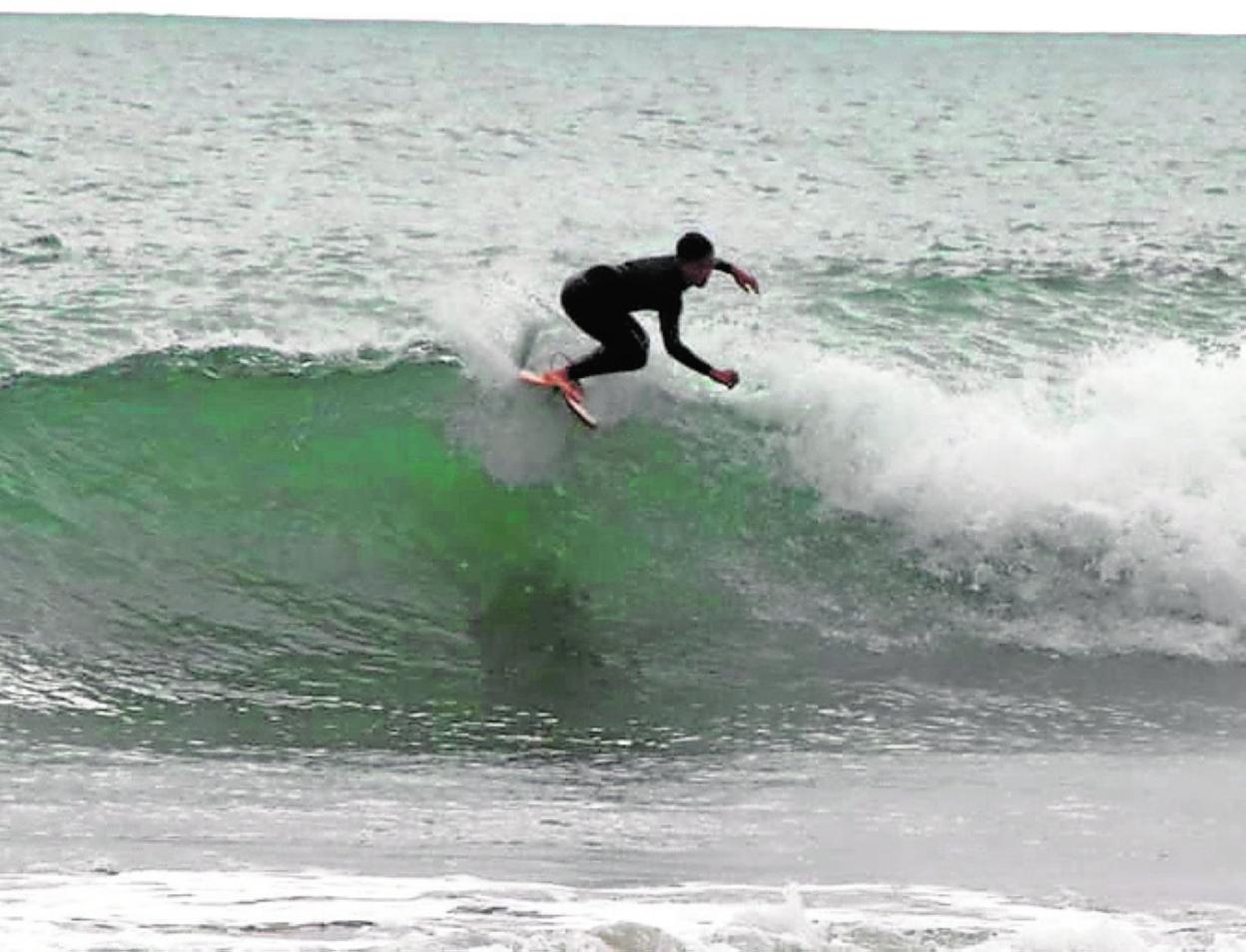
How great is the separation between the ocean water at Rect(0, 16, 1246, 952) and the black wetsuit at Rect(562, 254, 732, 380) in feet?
4.69

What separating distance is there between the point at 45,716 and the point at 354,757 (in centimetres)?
153

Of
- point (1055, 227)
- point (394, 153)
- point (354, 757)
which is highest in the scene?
point (394, 153)

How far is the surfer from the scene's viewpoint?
36.5ft

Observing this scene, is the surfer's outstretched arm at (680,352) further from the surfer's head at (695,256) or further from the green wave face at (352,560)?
the green wave face at (352,560)

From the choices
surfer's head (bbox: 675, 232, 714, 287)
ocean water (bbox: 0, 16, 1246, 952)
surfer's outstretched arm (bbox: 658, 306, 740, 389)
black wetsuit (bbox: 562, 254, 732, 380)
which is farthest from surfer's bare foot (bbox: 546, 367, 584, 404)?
surfer's head (bbox: 675, 232, 714, 287)

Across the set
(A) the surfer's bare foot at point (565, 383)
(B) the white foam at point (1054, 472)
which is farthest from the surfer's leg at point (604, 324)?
(B) the white foam at point (1054, 472)

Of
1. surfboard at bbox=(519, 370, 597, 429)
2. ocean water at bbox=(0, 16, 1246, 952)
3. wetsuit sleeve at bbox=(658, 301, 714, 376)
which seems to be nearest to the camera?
ocean water at bbox=(0, 16, 1246, 952)

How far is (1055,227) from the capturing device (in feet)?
102

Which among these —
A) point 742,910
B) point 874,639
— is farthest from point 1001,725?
point 742,910

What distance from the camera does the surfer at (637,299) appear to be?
11.1 m

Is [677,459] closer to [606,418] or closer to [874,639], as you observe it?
[606,418]

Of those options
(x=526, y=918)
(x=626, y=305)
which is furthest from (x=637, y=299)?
(x=526, y=918)

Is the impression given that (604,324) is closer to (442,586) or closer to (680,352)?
(680,352)

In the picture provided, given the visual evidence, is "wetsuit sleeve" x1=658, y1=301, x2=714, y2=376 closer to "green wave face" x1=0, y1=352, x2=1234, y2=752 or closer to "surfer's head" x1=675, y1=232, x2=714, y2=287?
"surfer's head" x1=675, y1=232, x2=714, y2=287
